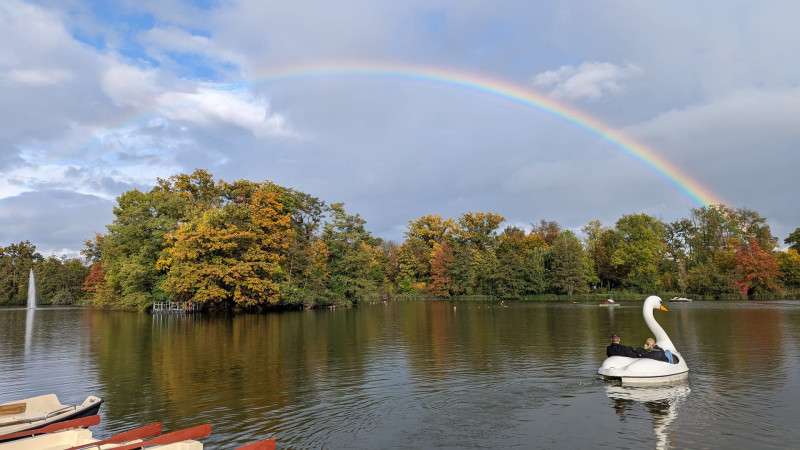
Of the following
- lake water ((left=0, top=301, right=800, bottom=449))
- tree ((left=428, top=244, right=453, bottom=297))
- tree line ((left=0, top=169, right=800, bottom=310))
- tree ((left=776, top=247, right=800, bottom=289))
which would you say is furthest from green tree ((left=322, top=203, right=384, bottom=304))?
tree ((left=776, top=247, right=800, bottom=289))

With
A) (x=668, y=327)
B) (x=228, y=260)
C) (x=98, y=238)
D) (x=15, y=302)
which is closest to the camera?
(x=668, y=327)

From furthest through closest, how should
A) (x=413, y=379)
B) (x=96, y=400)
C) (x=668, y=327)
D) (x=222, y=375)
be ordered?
(x=668, y=327) → (x=222, y=375) → (x=413, y=379) → (x=96, y=400)

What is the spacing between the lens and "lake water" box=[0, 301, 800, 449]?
1060cm

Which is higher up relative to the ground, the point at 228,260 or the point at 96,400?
the point at 228,260

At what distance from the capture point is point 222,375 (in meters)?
17.6

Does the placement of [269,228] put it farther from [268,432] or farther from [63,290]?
[63,290]

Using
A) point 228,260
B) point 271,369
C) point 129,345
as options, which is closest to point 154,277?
point 228,260

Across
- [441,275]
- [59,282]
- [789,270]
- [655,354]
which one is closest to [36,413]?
[655,354]

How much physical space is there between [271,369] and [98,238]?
7966cm

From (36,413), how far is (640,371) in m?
14.9

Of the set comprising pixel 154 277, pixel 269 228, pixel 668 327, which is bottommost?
pixel 668 327

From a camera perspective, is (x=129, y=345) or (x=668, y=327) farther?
(x=668, y=327)

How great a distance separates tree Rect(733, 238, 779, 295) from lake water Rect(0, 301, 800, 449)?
48290 millimetres

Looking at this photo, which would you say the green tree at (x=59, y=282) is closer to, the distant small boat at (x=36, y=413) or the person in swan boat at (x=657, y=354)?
the distant small boat at (x=36, y=413)
